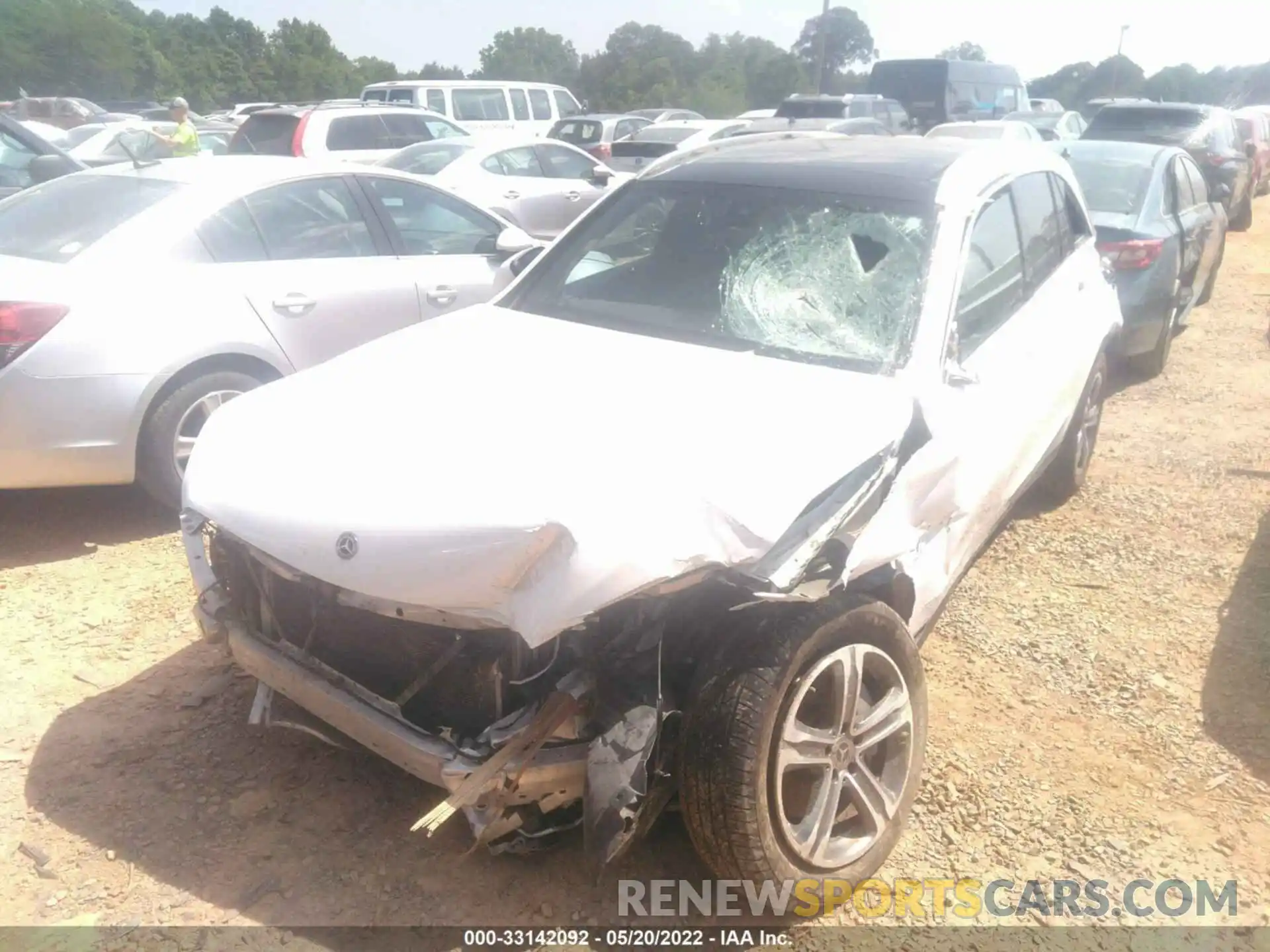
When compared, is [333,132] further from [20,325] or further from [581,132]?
[20,325]

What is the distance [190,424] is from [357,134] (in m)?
9.25

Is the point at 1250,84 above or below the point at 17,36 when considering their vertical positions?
below

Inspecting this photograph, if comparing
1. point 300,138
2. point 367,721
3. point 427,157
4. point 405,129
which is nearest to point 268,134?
point 300,138

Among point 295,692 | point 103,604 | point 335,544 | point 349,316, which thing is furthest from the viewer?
point 349,316

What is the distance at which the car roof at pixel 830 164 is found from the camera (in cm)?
368

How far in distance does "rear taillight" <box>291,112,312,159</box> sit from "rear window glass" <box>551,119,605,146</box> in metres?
5.96

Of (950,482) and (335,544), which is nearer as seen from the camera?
(335,544)

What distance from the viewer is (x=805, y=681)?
261 cm

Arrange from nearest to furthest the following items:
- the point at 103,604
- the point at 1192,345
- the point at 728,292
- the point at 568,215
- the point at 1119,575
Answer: the point at 728,292
the point at 103,604
the point at 1119,575
the point at 1192,345
the point at 568,215

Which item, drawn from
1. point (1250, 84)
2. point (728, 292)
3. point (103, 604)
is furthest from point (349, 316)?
point (1250, 84)

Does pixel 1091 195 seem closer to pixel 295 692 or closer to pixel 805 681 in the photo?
pixel 805 681

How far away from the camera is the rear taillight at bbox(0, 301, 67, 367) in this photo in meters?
4.29

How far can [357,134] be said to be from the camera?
12984 mm

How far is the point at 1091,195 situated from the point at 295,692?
6.91 m
